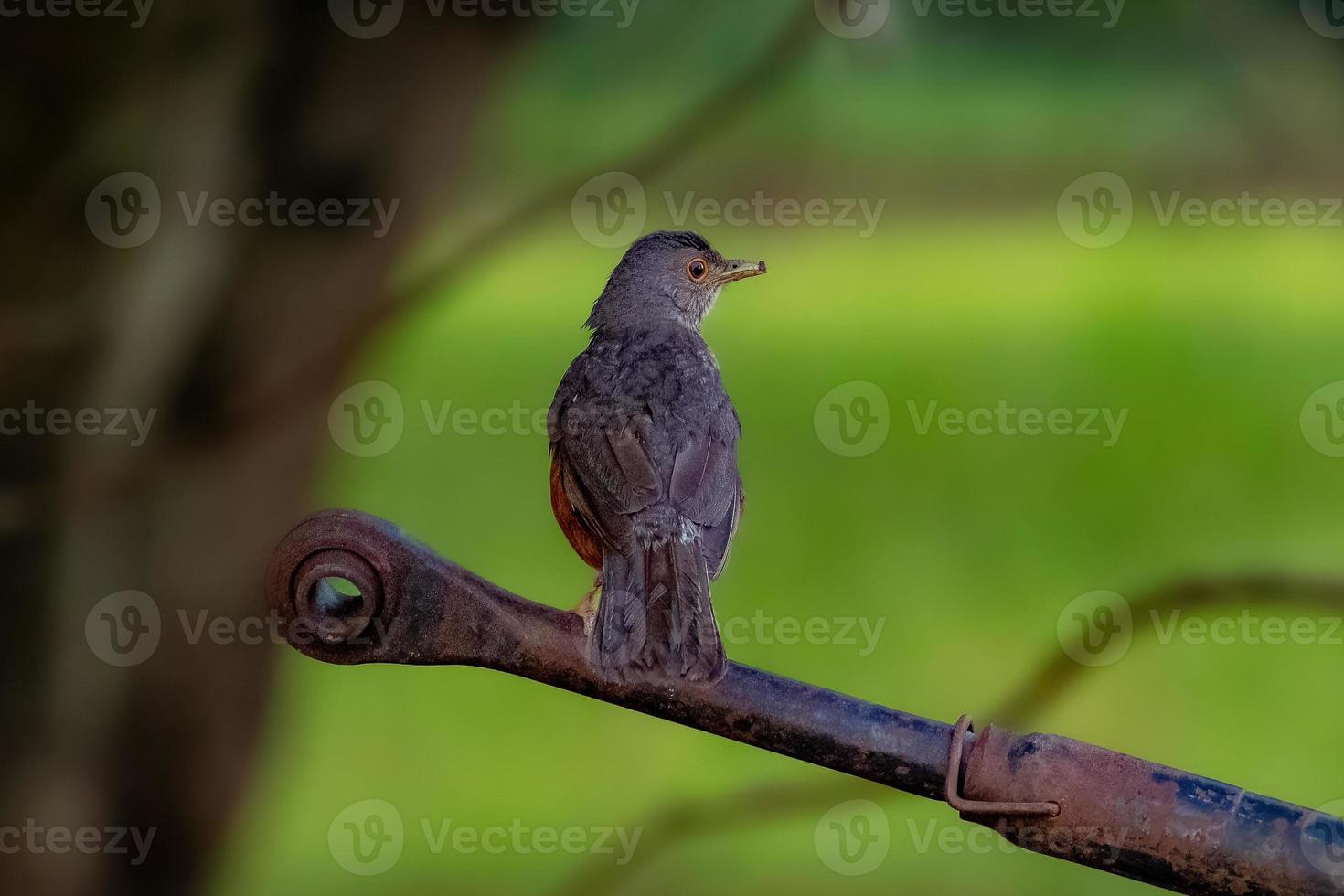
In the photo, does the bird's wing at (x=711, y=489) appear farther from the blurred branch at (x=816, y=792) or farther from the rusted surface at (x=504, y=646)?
the blurred branch at (x=816, y=792)

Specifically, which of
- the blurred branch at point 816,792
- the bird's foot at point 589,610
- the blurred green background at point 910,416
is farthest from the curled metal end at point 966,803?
the blurred green background at point 910,416

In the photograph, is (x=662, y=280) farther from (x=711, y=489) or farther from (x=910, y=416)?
(x=910, y=416)

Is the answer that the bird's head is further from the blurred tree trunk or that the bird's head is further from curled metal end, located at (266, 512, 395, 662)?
curled metal end, located at (266, 512, 395, 662)

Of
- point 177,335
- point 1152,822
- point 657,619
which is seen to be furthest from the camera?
point 177,335

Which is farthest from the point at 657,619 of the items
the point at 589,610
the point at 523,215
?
the point at 523,215

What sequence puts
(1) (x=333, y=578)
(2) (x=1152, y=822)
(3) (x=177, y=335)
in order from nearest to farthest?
(2) (x=1152, y=822)
(1) (x=333, y=578)
(3) (x=177, y=335)

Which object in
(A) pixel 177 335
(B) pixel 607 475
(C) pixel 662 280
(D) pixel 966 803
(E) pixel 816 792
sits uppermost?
(C) pixel 662 280

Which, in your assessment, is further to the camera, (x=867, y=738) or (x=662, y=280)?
(x=662, y=280)

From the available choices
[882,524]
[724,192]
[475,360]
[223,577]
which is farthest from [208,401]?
[882,524]

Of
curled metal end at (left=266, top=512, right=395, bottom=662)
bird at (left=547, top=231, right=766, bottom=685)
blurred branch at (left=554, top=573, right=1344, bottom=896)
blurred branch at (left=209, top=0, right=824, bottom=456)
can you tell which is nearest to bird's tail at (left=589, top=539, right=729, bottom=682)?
bird at (left=547, top=231, right=766, bottom=685)
